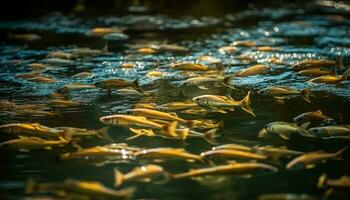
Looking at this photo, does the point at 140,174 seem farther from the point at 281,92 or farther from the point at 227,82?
the point at 227,82

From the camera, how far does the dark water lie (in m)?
6.63

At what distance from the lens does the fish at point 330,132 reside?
26.2 ft

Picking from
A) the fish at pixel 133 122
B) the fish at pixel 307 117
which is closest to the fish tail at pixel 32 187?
the fish at pixel 133 122

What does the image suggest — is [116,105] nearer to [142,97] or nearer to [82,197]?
[142,97]

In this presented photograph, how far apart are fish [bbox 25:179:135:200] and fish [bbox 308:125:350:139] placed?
9.97 feet

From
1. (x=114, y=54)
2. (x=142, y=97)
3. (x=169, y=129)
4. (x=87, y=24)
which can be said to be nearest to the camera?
(x=169, y=129)

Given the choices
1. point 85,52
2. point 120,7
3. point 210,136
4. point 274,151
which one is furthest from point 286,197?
point 120,7

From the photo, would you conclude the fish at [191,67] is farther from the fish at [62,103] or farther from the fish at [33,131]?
the fish at [33,131]

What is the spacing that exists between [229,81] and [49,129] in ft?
13.5

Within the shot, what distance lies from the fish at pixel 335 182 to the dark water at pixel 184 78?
0.09 meters

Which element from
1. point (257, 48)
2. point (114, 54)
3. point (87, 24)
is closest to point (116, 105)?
point (114, 54)

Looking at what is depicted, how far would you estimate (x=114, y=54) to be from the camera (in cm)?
1488

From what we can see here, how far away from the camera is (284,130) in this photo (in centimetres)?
794

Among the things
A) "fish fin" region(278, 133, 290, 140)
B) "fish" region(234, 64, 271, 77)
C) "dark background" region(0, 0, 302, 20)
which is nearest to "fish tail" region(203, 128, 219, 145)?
"fish fin" region(278, 133, 290, 140)
